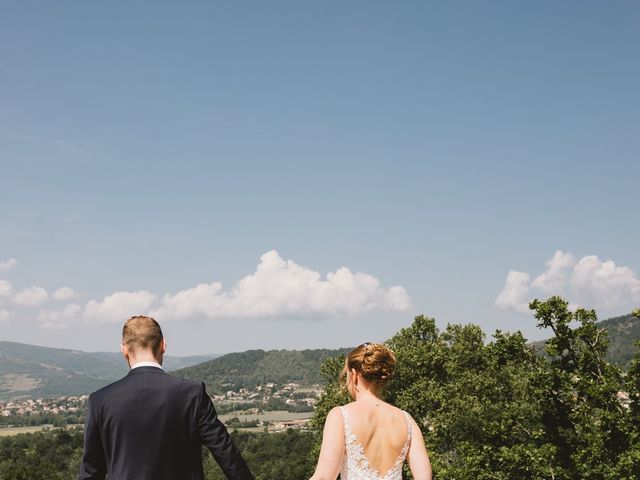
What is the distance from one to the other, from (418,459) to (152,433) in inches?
95.8

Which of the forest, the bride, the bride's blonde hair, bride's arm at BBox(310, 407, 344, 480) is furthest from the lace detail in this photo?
the forest

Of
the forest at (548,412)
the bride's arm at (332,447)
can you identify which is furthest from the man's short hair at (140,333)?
the forest at (548,412)

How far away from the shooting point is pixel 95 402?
549 cm

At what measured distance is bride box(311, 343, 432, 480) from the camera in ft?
18.7

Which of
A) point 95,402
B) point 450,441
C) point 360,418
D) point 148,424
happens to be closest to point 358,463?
point 360,418

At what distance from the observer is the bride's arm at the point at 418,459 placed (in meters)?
5.64

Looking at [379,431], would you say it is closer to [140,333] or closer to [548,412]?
[140,333]

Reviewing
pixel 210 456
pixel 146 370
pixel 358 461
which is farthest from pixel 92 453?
pixel 210 456

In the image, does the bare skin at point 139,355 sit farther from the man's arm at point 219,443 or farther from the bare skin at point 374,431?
the bare skin at point 374,431

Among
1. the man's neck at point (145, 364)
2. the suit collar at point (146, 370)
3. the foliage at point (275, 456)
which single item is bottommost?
the foliage at point (275, 456)

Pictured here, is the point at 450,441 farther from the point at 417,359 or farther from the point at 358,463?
the point at 358,463

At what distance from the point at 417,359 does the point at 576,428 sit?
65.8 ft

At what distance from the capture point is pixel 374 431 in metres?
5.94

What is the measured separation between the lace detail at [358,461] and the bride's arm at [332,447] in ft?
0.37
